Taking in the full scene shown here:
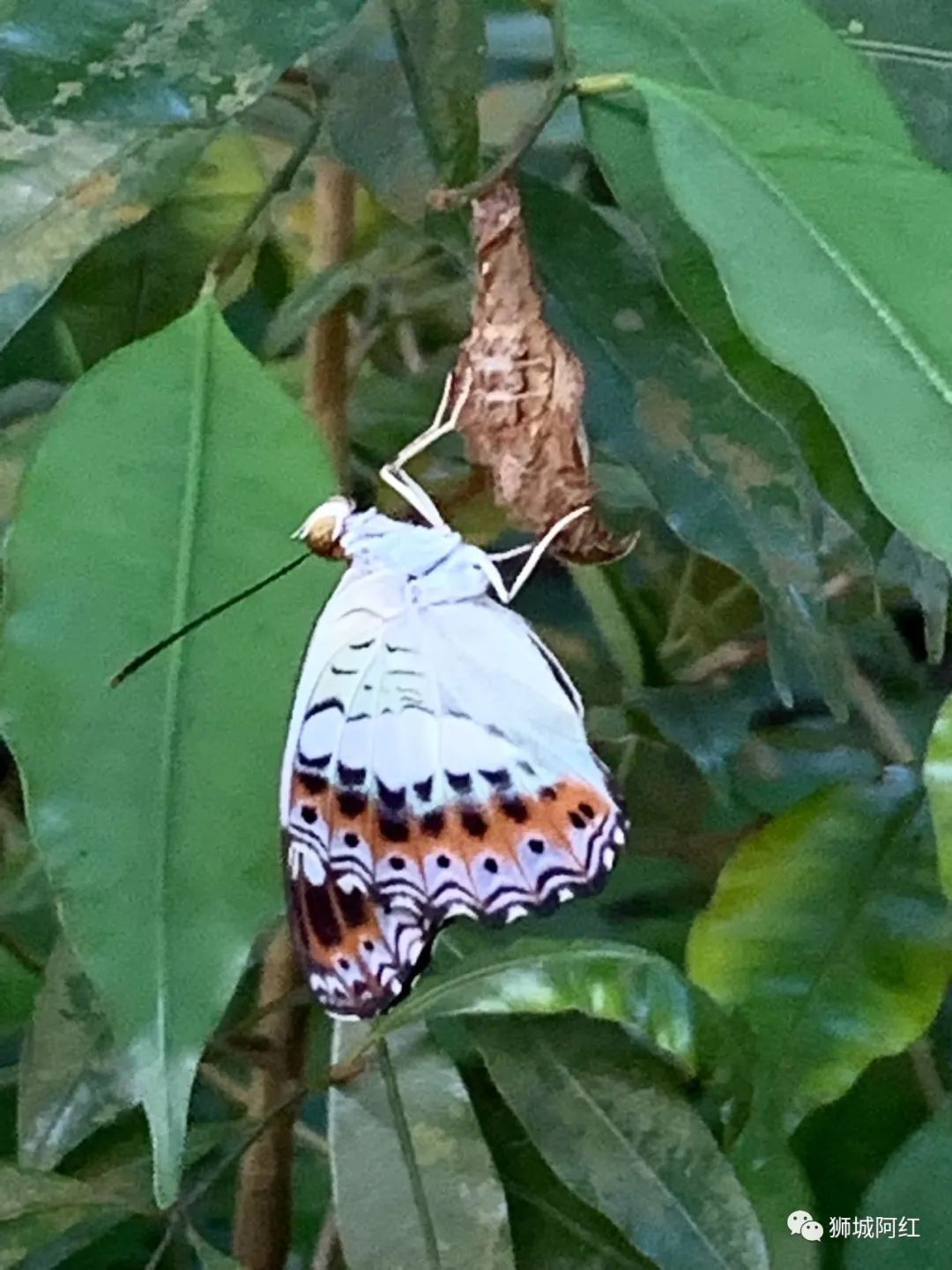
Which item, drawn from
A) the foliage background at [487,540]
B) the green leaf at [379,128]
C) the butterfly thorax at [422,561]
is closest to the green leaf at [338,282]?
the foliage background at [487,540]

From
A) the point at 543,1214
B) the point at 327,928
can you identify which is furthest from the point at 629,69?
the point at 543,1214

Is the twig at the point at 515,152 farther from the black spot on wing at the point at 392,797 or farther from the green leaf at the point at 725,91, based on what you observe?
the black spot on wing at the point at 392,797

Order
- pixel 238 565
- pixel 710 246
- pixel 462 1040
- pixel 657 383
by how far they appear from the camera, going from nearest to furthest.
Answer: pixel 710 246 < pixel 238 565 < pixel 657 383 < pixel 462 1040

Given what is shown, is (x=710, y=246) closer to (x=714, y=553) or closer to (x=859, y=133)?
(x=859, y=133)

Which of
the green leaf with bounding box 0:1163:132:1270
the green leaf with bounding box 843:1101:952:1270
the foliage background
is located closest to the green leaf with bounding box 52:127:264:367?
the foliage background

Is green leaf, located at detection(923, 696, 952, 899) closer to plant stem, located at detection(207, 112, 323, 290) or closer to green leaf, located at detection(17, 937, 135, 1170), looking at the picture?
plant stem, located at detection(207, 112, 323, 290)

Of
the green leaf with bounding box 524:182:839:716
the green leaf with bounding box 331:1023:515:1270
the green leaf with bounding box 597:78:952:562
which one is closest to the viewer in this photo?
the green leaf with bounding box 597:78:952:562

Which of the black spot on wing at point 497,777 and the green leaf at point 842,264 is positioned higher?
the green leaf at point 842,264
